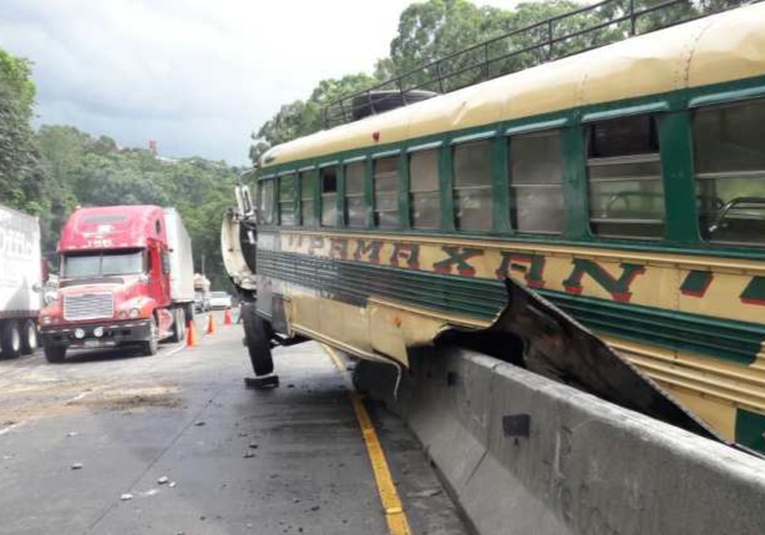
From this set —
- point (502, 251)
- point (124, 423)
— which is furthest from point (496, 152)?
point (124, 423)

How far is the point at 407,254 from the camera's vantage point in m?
7.51

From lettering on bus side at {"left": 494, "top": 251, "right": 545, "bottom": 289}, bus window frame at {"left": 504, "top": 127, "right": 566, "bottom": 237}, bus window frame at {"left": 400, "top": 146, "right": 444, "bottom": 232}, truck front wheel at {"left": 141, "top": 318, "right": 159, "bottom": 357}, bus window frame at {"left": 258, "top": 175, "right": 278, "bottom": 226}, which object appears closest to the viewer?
bus window frame at {"left": 504, "top": 127, "right": 566, "bottom": 237}

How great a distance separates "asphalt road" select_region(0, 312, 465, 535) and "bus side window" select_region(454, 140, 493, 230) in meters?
2.09

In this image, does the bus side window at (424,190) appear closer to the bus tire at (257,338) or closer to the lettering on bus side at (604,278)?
the lettering on bus side at (604,278)

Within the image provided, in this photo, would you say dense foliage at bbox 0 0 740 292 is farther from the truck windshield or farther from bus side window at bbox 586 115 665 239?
the truck windshield

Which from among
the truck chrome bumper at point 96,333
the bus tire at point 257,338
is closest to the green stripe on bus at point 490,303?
the bus tire at point 257,338

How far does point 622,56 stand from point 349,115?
6084 mm

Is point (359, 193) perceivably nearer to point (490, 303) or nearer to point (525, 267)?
point (490, 303)

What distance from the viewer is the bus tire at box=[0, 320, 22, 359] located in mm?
22297

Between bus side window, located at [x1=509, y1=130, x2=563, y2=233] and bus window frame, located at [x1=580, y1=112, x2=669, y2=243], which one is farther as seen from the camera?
bus side window, located at [x1=509, y1=130, x2=563, y2=233]

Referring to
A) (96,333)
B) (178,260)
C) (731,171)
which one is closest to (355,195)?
(731,171)

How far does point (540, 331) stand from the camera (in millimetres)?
5391

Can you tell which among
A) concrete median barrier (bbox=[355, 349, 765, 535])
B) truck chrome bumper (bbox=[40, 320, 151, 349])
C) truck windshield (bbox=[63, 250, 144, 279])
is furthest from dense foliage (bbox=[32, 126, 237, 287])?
concrete median barrier (bbox=[355, 349, 765, 535])

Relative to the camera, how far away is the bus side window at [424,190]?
Result: 7.00 meters
